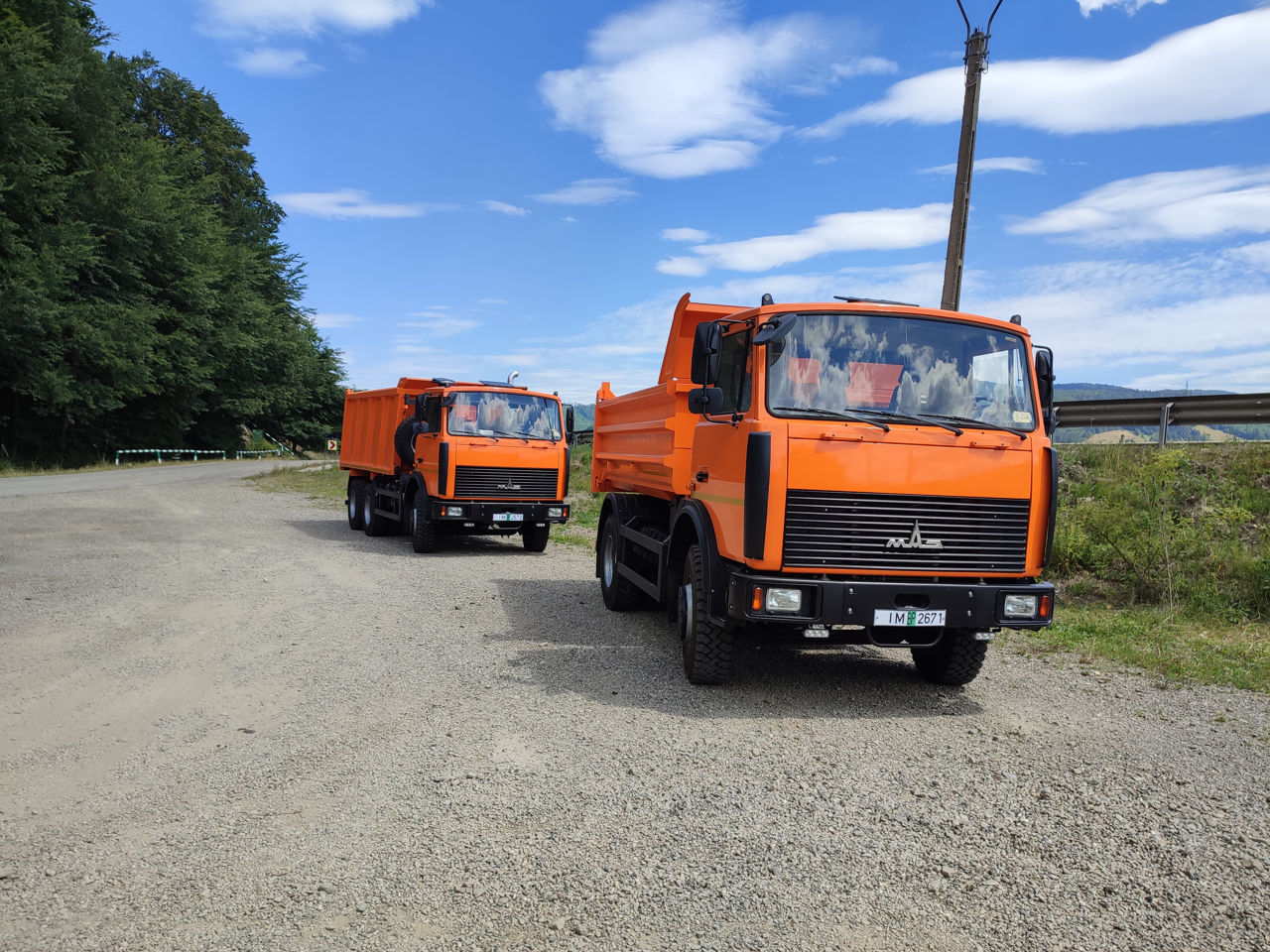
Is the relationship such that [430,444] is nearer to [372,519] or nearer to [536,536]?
[536,536]

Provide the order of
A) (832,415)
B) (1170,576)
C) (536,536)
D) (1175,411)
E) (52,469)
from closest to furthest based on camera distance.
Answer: (832,415)
(1170,576)
(536,536)
(1175,411)
(52,469)

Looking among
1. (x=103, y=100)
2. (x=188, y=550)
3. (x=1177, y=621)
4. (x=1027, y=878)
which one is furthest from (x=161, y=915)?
(x=103, y=100)

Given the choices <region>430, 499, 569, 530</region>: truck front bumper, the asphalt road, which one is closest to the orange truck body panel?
<region>430, 499, 569, 530</region>: truck front bumper

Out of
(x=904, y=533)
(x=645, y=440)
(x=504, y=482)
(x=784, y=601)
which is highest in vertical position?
(x=645, y=440)

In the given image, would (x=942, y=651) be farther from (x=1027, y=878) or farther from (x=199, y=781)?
(x=199, y=781)

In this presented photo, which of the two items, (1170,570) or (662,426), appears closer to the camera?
(662,426)

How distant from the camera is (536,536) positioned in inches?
606

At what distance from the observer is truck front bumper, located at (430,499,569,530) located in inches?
568

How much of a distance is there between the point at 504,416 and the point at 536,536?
76.7 inches

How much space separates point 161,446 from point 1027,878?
4987 centimetres

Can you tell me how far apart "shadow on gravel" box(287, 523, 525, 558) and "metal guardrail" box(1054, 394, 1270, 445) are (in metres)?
9.19

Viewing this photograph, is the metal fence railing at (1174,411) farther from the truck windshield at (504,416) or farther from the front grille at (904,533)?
the front grille at (904,533)

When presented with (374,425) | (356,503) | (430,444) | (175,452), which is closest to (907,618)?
(430,444)

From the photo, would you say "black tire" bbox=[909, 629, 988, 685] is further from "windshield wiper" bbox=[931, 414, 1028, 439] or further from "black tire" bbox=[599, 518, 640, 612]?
"black tire" bbox=[599, 518, 640, 612]
